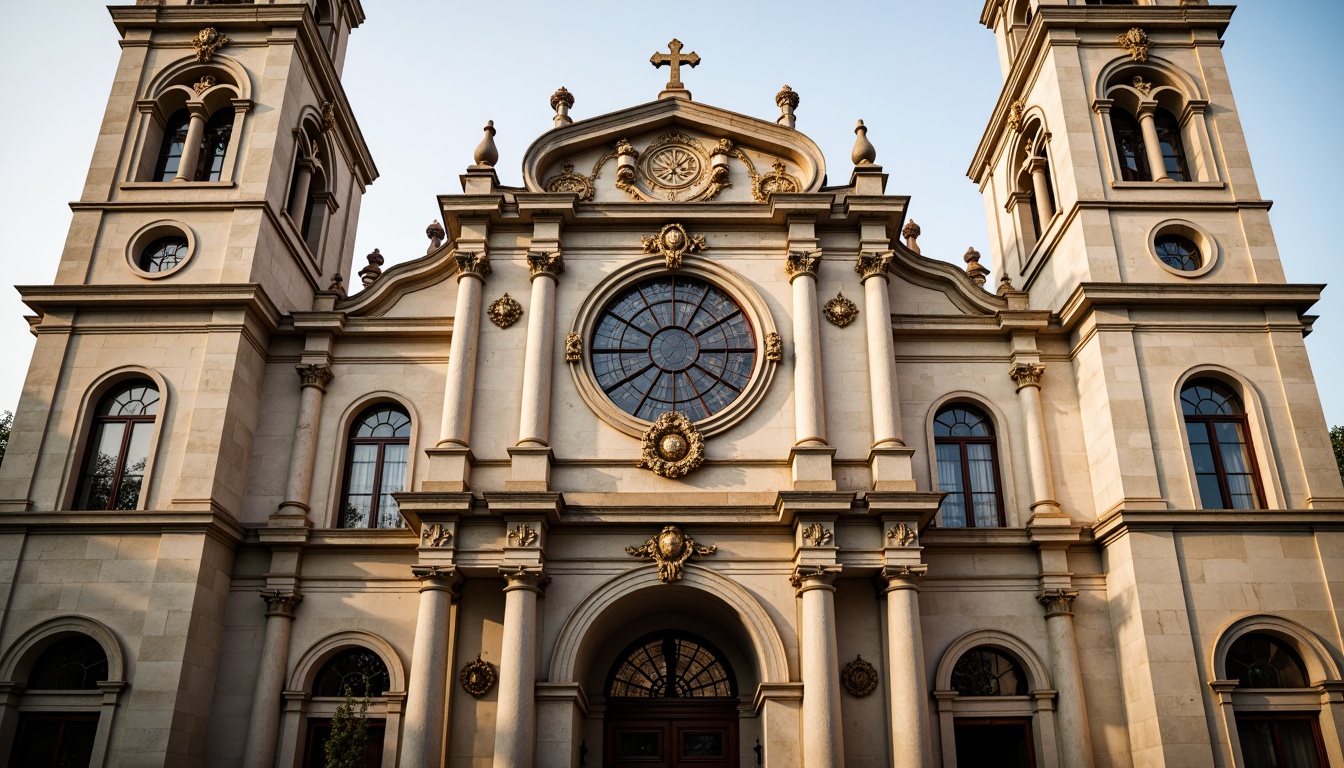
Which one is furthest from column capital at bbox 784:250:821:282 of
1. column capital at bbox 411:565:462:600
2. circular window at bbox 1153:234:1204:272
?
column capital at bbox 411:565:462:600

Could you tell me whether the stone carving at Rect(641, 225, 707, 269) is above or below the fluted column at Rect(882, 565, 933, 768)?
above

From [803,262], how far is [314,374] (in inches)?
397

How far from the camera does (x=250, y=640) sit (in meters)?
20.0

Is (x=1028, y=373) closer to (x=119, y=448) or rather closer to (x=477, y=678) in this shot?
(x=477, y=678)

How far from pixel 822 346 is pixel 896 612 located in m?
5.50

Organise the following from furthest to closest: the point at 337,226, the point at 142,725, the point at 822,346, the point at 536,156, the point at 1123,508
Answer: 1. the point at 337,226
2. the point at 536,156
3. the point at 822,346
4. the point at 1123,508
5. the point at 142,725

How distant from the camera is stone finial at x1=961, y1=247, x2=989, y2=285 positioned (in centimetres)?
2502

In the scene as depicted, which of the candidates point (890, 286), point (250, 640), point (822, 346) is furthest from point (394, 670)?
point (890, 286)

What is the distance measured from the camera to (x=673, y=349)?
2202 centimetres

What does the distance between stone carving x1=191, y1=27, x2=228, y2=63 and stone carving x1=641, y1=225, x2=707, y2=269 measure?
10.8m

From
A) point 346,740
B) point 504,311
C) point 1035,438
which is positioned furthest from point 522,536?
point 1035,438

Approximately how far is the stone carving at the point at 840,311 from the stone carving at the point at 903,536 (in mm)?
4515

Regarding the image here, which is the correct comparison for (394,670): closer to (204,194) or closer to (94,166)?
(204,194)

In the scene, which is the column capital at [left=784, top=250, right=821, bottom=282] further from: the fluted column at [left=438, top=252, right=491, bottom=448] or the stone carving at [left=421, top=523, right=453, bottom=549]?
the stone carving at [left=421, top=523, right=453, bottom=549]
